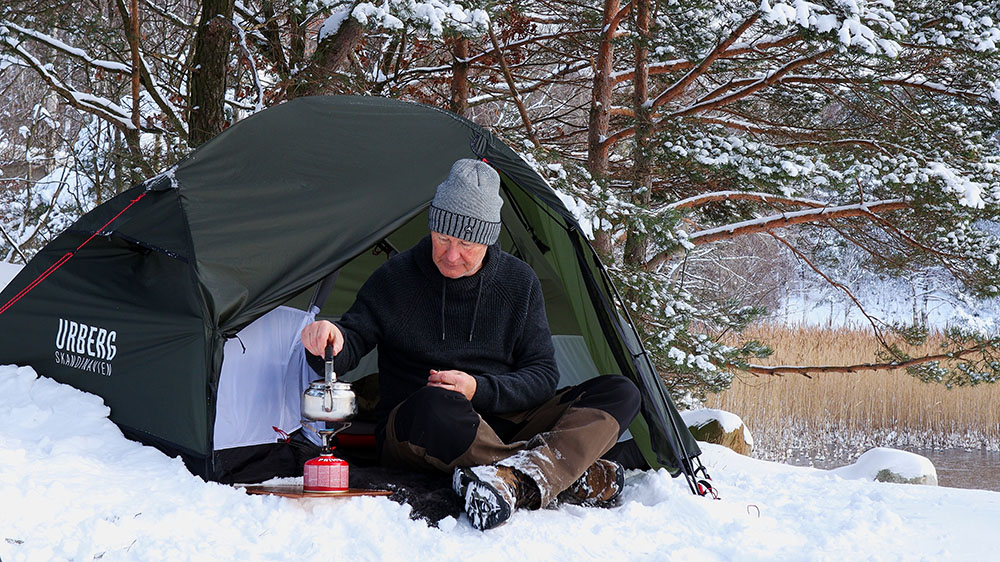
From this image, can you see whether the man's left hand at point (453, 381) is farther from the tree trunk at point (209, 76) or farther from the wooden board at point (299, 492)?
the tree trunk at point (209, 76)

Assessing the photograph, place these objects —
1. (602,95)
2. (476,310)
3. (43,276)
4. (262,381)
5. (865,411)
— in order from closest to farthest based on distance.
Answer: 1. (476,310)
2. (262,381)
3. (43,276)
4. (602,95)
5. (865,411)

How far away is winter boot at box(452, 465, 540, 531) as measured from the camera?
7.91ft

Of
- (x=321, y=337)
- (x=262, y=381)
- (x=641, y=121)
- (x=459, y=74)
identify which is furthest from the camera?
(x=641, y=121)

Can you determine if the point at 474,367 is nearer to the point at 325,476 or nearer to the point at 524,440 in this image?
the point at 524,440

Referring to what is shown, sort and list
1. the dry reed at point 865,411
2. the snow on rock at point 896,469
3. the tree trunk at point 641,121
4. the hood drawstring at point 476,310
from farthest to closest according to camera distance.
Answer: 1. the dry reed at point 865,411
2. the tree trunk at point 641,121
3. the snow on rock at point 896,469
4. the hood drawstring at point 476,310

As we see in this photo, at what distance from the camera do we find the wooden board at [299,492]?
2.48 metres

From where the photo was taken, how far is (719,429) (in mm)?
6297

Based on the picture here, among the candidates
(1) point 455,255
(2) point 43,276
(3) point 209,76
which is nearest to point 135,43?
(3) point 209,76

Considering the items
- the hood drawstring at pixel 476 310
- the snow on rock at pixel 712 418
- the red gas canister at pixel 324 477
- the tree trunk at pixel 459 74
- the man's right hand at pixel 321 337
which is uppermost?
the tree trunk at pixel 459 74

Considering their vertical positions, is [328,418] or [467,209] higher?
[467,209]

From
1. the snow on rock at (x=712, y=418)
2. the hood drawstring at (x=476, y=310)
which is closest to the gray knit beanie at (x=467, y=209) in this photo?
the hood drawstring at (x=476, y=310)

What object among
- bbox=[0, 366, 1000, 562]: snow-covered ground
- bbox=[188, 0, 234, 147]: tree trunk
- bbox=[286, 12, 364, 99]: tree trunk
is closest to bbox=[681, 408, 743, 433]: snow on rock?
bbox=[0, 366, 1000, 562]: snow-covered ground

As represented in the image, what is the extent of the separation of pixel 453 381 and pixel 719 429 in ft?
13.4

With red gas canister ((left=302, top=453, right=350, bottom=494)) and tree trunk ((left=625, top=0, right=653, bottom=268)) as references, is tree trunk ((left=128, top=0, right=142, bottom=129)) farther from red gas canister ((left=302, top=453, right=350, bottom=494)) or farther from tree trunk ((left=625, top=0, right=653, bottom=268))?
red gas canister ((left=302, top=453, right=350, bottom=494))
